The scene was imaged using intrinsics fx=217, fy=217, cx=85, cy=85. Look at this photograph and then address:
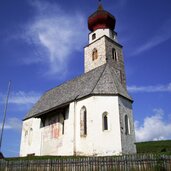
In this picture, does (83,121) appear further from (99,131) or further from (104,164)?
(104,164)

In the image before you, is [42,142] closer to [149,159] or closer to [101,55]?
[101,55]

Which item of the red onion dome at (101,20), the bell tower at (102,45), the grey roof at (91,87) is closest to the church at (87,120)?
the grey roof at (91,87)

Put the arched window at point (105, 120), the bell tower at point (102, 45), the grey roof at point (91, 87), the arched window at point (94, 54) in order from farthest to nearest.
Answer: the arched window at point (94, 54) → the bell tower at point (102, 45) → the grey roof at point (91, 87) → the arched window at point (105, 120)

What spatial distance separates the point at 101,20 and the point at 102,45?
5.22 meters

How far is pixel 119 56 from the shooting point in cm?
3619

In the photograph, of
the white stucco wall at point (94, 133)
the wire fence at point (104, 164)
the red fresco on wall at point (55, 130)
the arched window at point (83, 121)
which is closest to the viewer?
the wire fence at point (104, 164)

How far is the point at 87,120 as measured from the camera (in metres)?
24.0

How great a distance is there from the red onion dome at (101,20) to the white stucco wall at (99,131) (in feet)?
56.5

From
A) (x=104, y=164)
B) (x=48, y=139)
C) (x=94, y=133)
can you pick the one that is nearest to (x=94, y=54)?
(x=48, y=139)

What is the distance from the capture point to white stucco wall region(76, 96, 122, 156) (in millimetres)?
22203

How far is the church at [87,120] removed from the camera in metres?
22.8

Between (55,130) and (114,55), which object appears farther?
(114,55)

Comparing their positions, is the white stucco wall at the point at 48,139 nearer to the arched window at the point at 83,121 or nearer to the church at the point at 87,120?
the church at the point at 87,120

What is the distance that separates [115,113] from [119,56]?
1494 cm
